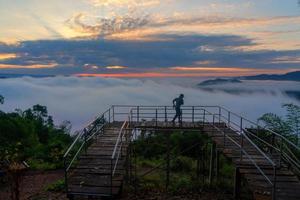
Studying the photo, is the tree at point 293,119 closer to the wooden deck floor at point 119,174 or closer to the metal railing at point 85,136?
the wooden deck floor at point 119,174

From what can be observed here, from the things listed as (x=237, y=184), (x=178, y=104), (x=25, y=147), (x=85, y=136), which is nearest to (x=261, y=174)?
(x=237, y=184)

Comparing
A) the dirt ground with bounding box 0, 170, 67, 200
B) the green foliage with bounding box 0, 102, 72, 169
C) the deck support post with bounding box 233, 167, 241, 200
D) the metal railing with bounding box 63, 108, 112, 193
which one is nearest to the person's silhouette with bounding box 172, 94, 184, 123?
the metal railing with bounding box 63, 108, 112, 193

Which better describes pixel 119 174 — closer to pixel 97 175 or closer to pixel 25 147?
pixel 97 175

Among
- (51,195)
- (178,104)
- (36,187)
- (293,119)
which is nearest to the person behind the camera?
(51,195)

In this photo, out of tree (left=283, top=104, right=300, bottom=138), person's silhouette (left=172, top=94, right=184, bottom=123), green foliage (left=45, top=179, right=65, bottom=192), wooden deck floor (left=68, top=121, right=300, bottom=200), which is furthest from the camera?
tree (left=283, top=104, right=300, bottom=138)

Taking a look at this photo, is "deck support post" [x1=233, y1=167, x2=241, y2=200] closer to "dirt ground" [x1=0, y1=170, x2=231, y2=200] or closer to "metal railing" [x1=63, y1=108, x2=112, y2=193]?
"dirt ground" [x1=0, y1=170, x2=231, y2=200]

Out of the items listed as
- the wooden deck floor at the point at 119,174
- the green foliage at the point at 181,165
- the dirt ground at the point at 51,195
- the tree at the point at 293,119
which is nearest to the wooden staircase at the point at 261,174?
the wooden deck floor at the point at 119,174

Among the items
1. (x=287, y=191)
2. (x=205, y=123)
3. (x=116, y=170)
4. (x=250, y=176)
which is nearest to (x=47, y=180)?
(x=116, y=170)

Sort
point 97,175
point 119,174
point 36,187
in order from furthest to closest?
point 36,187 < point 119,174 < point 97,175

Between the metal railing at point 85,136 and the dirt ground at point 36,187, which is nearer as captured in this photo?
the metal railing at point 85,136

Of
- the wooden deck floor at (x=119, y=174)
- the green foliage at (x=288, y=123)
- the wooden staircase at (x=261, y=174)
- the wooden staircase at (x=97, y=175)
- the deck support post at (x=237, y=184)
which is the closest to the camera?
the wooden staircase at (x=261, y=174)

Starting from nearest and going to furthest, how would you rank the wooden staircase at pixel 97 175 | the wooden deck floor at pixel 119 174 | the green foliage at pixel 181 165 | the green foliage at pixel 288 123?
the wooden deck floor at pixel 119 174 < the wooden staircase at pixel 97 175 < the green foliage at pixel 288 123 < the green foliage at pixel 181 165

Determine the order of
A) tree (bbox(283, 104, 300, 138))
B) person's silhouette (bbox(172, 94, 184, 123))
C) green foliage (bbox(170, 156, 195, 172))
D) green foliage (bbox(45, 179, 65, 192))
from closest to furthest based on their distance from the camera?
green foliage (bbox(45, 179, 65, 192)) < person's silhouette (bbox(172, 94, 184, 123)) < tree (bbox(283, 104, 300, 138)) < green foliage (bbox(170, 156, 195, 172))

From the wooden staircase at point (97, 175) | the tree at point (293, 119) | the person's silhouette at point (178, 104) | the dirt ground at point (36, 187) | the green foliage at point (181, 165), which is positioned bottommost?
the green foliage at point (181, 165)
